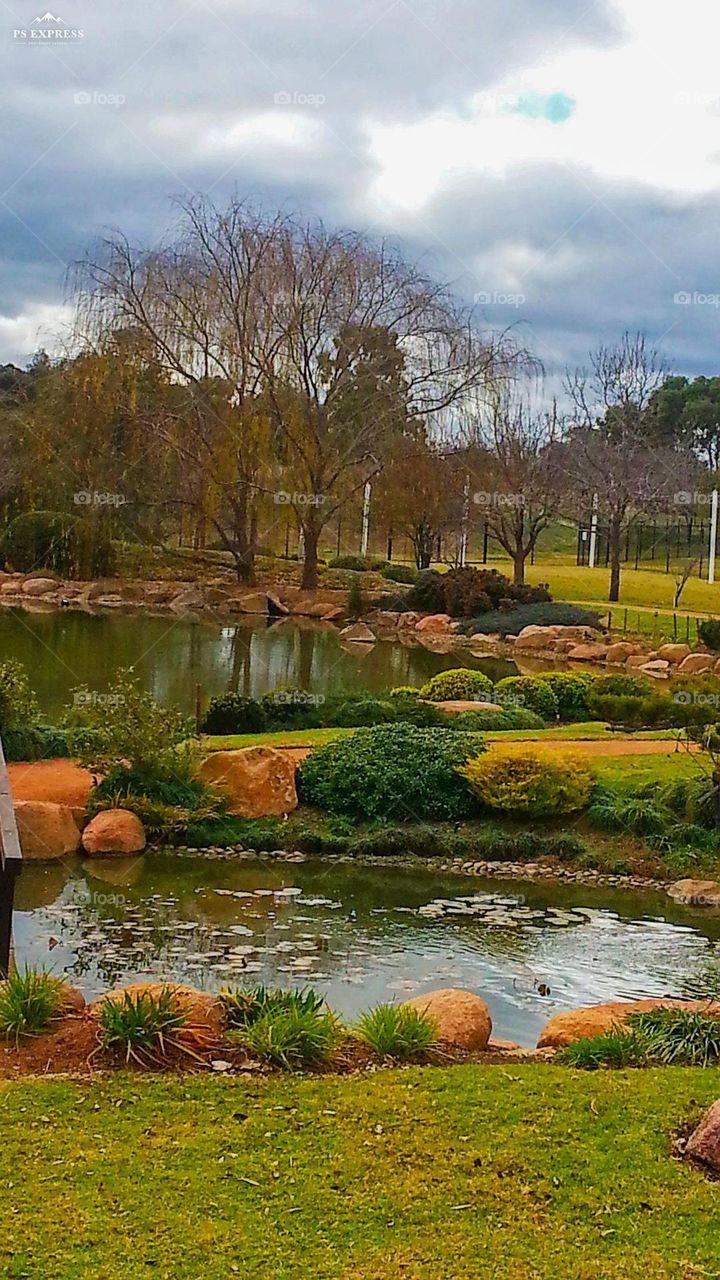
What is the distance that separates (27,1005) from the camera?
486 cm

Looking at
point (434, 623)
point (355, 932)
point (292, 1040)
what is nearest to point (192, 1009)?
point (292, 1040)

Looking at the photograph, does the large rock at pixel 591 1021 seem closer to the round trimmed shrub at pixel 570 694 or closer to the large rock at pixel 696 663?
the round trimmed shrub at pixel 570 694

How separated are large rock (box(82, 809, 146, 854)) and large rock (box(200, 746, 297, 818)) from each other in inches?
36.3

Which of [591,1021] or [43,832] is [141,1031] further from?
[43,832]

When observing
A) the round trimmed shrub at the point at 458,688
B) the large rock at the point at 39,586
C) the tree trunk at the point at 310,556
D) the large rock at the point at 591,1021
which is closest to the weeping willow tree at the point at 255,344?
the tree trunk at the point at 310,556

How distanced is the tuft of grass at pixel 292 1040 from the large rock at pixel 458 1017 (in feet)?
1.73

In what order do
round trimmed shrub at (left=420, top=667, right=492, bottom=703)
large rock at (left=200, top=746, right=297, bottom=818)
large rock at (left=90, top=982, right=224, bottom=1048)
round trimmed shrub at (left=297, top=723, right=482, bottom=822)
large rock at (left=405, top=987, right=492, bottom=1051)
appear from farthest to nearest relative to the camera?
round trimmed shrub at (left=420, top=667, right=492, bottom=703)
round trimmed shrub at (left=297, top=723, right=482, bottom=822)
large rock at (left=200, top=746, right=297, bottom=818)
large rock at (left=405, top=987, right=492, bottom=1051)
large rock at (left=90, top=982, right=224, bottom=1048)

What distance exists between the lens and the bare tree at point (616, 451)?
37031 millimetres

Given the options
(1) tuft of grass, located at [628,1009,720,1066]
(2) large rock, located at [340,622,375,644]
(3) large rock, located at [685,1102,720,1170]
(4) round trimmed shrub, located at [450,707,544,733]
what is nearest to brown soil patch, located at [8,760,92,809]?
(4) round trimmed shrub, located at [450,707,544,733]

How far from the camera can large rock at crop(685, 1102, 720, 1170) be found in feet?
12.0

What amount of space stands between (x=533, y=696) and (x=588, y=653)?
9.35 m

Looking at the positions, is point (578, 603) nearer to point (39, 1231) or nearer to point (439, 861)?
point (439, 861)

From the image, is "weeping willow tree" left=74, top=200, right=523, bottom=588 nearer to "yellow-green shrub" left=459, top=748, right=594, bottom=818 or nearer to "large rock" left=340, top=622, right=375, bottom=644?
"large rock" left=340, top=622, right=375, bottom=644

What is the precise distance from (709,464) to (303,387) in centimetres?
2892
